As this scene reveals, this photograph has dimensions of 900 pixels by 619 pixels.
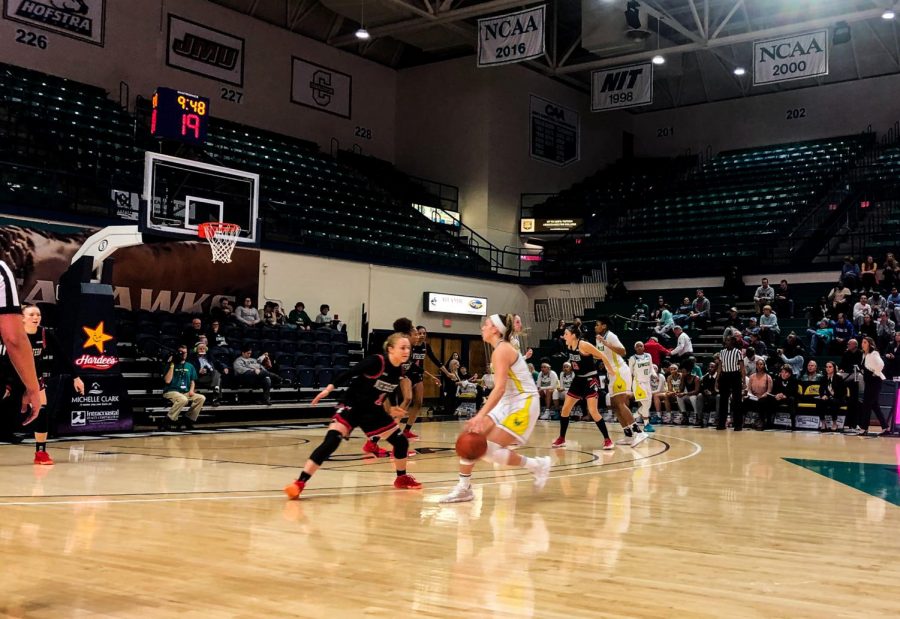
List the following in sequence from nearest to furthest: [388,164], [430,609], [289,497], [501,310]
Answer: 1. [430,609]
2. [289,497]
3. [501,310]
4. [388,164]

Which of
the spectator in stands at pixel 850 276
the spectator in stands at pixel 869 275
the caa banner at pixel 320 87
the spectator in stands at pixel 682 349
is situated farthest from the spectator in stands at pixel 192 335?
the spectator in stands at pixel 869 275

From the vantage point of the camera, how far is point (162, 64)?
22.6 metres

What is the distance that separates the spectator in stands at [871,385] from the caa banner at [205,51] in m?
17.4

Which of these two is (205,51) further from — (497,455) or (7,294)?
(7,294)

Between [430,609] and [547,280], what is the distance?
76.0ft

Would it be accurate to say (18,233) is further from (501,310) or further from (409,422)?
(501,310)

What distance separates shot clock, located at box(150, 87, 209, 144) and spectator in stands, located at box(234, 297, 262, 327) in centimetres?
349

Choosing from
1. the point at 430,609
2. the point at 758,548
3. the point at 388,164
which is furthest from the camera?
the point at 388,164

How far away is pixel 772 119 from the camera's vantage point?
30.9m

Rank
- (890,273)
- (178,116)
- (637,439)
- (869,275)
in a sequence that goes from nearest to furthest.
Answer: (637,439), (178,116), (890,273), (869,275)

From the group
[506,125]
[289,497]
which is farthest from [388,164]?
[289,497]

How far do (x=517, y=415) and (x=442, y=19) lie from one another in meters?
18.4

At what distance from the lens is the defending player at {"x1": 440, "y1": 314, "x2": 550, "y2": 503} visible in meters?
6.90

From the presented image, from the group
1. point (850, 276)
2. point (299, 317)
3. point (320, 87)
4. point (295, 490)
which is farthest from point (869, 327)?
point (320, 87)
